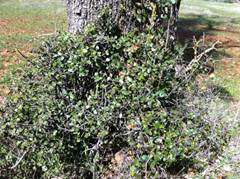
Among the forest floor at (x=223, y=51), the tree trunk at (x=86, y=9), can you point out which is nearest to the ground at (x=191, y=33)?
the forest floor at (x=223, y=51)

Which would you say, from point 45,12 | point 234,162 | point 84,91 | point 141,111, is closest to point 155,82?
point 141,111

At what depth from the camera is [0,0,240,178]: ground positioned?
447cm

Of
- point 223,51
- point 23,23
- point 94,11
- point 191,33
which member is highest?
point 94,11

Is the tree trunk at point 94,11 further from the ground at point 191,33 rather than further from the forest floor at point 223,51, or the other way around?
the forest floor at point 223,51

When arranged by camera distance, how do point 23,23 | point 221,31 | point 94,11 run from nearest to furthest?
1. point 94,11
2. point 221,31
3. point 23,23

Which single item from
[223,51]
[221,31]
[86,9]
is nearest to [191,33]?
[221,31]

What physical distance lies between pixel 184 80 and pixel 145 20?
836mm

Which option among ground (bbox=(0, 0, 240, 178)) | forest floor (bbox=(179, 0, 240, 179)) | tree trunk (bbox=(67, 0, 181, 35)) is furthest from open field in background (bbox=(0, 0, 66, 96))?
forest floor (bbox=(179, 0, 240, 179))

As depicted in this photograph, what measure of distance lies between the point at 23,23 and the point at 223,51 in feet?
27.4

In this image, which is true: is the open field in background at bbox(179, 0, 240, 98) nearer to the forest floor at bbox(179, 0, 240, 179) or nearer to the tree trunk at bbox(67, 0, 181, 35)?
the forest floor at bbox(179, 0, 240, 179)

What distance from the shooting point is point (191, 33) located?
663 inches

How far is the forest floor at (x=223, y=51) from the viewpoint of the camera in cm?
420

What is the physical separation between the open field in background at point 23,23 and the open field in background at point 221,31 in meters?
4.06

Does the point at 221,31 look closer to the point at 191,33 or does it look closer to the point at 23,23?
the point at 191,33
